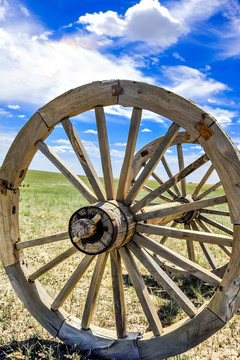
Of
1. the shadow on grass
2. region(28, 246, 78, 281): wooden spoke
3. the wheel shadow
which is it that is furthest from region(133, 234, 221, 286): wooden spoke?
the wheel shadow

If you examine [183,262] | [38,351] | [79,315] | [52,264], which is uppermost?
[183,262]

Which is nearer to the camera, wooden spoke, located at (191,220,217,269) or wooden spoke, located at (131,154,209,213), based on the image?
wooden spoke, located at (131,154,209,213)

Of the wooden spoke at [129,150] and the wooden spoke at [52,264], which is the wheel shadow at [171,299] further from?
the wooden spoke at [129,150]

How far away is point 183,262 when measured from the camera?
2570mm

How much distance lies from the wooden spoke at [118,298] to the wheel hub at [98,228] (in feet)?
1.01

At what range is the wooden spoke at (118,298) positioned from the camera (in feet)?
9.26

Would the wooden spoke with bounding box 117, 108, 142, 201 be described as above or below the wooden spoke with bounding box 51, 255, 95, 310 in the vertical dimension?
above

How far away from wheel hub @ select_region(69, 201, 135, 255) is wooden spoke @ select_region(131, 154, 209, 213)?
0.20m

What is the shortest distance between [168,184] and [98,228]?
0.81m

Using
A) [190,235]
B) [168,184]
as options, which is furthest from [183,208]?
[168,184]

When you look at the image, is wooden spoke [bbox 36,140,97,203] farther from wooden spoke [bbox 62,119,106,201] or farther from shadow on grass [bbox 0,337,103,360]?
shadow on grass [bbox 0,337,103,360]

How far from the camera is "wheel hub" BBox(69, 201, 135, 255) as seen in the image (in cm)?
255

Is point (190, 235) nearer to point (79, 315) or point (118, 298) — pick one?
point (118, 298)

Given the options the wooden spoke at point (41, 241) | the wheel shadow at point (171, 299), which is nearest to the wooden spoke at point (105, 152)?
the wooden spoke at point (41, 241)
